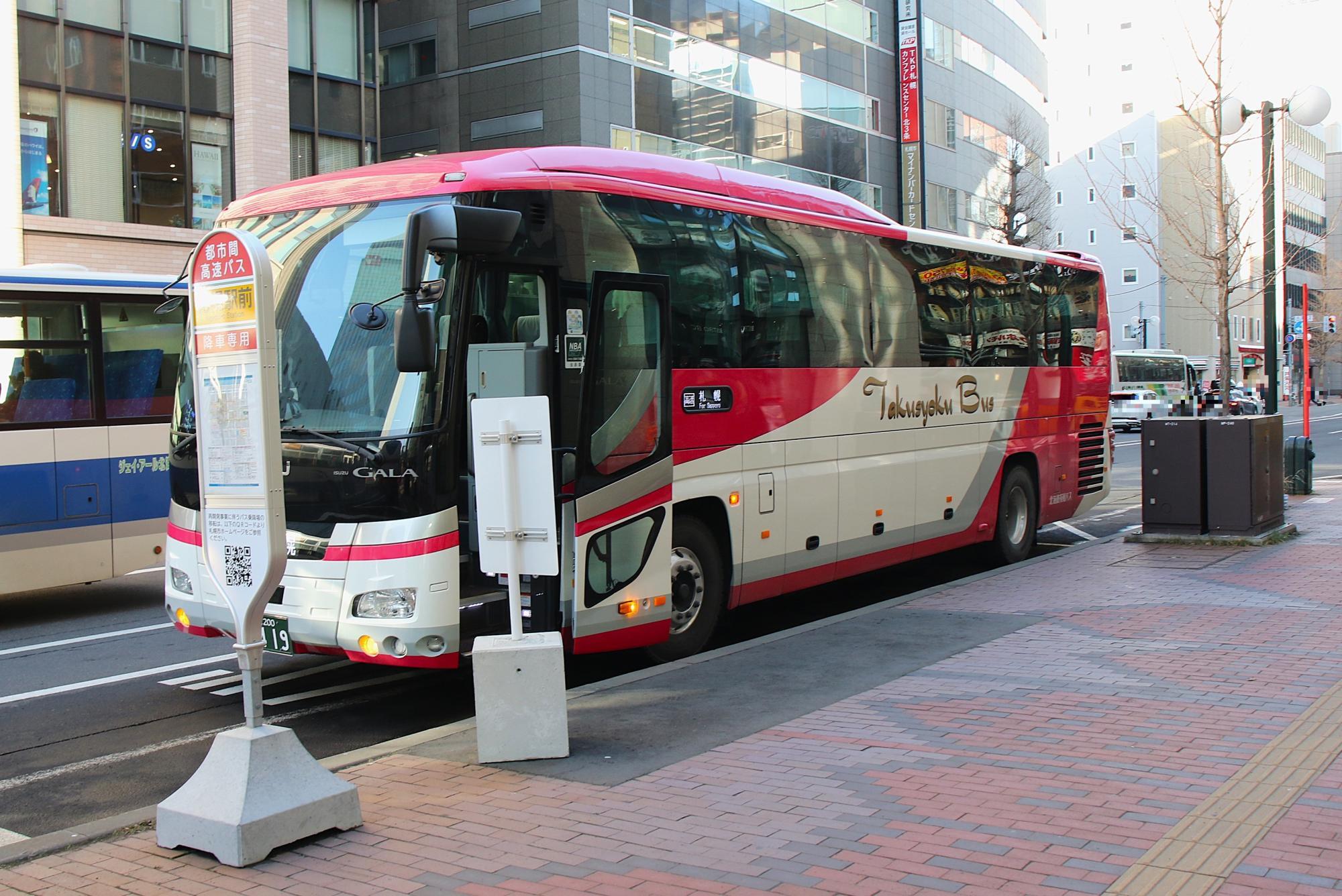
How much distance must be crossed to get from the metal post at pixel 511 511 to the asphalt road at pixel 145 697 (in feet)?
5.31

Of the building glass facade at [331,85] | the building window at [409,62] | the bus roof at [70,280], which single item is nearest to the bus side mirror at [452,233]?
the bus roof at [70,280]

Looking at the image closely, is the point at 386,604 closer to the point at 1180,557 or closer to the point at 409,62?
the point at 1180,557

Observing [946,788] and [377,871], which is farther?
[946,788]

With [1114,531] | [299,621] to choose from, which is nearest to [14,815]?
[299,621]

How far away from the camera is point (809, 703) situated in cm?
747

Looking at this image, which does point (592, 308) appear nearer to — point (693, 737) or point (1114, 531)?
point (693, 737)

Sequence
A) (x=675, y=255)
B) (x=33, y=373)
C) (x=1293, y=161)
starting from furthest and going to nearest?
1. (x=1293, y=161)
2. (x=33, y=373)
3. (x=675, y=255)

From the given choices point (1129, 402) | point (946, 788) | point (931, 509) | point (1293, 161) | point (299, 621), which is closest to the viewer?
point (946, 788)

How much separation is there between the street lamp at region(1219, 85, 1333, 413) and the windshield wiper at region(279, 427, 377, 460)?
1311 cm

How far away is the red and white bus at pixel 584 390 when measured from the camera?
282 inches

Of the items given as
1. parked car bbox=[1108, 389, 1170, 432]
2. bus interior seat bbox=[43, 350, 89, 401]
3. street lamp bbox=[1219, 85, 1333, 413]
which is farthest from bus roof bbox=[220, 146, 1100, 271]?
parked car bbox=[1108, 389, 1170, 432]

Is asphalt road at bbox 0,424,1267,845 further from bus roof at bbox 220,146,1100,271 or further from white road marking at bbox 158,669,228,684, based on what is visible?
bus roof at bbox 220,146,1100,271

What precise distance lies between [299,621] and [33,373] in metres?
5.34

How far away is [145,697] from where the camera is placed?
331 inches
